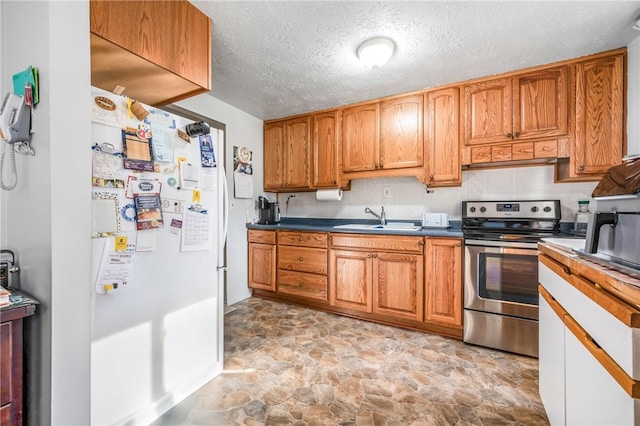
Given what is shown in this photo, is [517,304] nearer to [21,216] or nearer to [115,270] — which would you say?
[115,270]

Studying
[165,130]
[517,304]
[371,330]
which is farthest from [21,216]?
[517,304]

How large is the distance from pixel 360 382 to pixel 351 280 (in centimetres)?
104

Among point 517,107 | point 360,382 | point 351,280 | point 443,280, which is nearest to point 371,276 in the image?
point 351,280

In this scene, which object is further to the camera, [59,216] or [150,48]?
[150,48]

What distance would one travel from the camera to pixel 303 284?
2.91m

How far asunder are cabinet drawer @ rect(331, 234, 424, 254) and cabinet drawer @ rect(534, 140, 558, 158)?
115 centimetres

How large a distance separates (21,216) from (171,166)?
59 centimetres

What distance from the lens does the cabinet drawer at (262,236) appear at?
10.2ft

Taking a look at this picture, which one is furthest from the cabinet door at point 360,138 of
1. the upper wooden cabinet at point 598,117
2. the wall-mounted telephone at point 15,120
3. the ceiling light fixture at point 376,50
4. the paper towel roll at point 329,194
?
the wall-mounted telephone at point 15,120

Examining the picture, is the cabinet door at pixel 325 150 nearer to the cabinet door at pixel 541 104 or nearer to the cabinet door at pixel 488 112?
the cabinet door at pixel 488 112

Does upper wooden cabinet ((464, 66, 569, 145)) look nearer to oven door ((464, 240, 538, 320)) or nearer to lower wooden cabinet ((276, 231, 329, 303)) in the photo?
oven door ((464, 240, 538, 320))

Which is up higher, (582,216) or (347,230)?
(582,216)

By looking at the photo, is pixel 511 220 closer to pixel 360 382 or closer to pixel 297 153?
pixel 360 382

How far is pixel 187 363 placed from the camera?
61.1 inches
